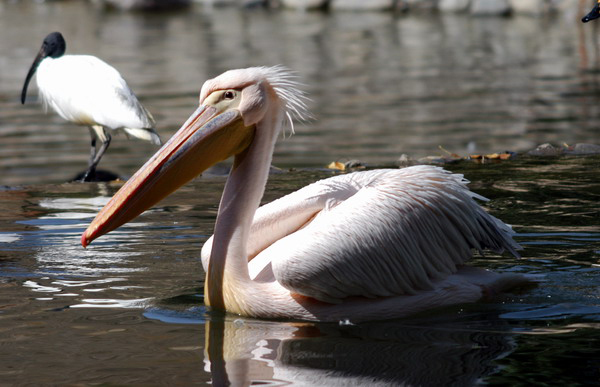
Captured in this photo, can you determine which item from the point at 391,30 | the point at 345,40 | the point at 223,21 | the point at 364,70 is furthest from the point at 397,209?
the point at 223,21

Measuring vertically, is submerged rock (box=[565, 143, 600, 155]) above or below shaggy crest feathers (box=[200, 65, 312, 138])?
below

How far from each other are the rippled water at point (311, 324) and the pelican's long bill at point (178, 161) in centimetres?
40

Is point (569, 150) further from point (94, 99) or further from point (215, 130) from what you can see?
point (215, 130)

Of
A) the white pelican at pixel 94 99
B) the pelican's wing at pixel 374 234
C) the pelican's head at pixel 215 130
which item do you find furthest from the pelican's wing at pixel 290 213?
the white pelican at pixel 94 99

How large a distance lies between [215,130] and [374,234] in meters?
0.66

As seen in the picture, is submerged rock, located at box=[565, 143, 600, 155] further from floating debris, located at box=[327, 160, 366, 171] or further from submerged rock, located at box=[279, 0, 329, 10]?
submerged rock, located at box=[279, 0, 329, 10]

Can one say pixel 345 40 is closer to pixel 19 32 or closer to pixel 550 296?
pixel 19 32

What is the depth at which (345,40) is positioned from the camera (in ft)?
70.3

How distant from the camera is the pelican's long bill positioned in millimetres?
3650

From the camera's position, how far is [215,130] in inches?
147

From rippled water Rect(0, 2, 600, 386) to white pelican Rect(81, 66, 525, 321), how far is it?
3.5 inches

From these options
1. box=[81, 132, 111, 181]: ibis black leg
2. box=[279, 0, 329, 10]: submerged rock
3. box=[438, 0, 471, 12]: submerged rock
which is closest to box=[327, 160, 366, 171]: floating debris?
box=[81, 132, 111, 181]: ibis black leg

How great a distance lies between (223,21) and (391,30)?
5.96m

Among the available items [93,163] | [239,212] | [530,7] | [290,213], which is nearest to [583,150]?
[93,163]
